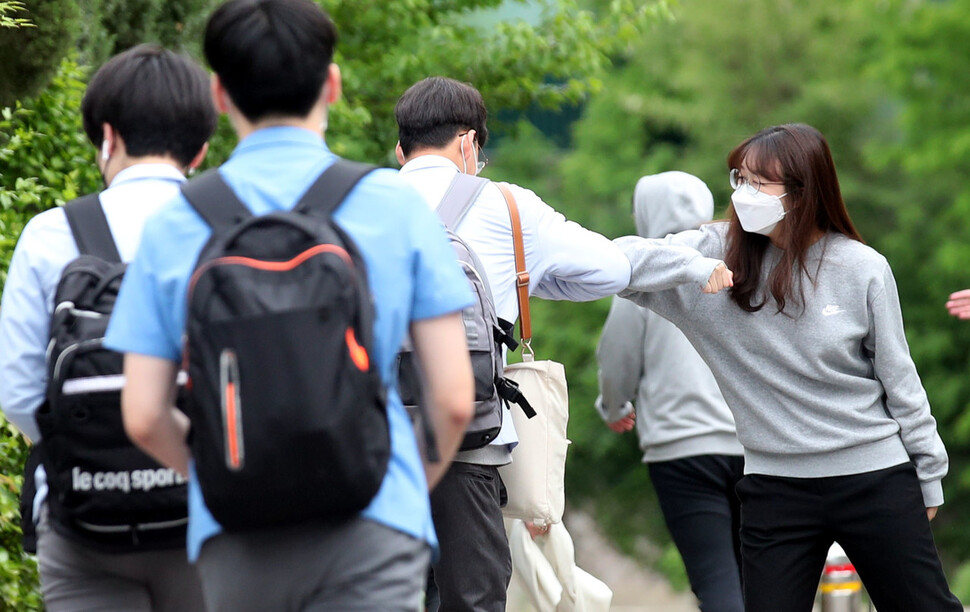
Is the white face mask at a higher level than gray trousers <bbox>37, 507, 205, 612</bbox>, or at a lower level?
higher

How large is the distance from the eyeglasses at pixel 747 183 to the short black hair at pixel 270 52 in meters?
2.02

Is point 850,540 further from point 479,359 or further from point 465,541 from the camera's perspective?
point 479,359

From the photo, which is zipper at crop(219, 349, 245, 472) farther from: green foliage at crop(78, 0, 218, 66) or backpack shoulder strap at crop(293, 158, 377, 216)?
green foliage at crop(78, 0, 218, 66)

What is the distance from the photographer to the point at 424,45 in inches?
350

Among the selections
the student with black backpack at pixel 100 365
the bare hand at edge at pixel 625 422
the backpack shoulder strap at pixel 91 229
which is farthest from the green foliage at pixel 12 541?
the bare hand at edge at pixel 625 422

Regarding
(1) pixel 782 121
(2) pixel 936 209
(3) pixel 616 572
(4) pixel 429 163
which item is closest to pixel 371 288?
(4) pixel 429 163

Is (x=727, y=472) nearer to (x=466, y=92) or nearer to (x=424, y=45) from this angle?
(x=466, y=92)

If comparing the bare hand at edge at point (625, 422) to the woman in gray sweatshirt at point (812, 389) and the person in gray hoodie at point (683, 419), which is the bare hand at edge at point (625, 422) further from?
the woman in gray sweatshirt at point (812, 389)

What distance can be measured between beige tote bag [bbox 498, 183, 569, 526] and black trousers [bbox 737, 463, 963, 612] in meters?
0.63

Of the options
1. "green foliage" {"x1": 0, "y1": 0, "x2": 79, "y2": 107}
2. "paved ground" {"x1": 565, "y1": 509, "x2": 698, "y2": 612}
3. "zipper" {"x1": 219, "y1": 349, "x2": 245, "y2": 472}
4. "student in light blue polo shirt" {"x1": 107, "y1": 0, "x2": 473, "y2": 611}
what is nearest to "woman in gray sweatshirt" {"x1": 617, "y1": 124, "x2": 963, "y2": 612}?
"student in light blue polo shirt" {"x1": 107, "y1": 0, "x2": 473, "y2": 611}

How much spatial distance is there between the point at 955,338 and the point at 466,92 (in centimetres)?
1377

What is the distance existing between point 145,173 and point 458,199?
1.22 metres

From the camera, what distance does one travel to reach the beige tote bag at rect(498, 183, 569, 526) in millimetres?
4039

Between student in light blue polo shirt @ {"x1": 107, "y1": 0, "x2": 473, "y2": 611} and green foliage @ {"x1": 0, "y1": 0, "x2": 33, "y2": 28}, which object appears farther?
green foliage @ {"x1": 0, "y1": 0, "x2": 33, "y2": 28}
